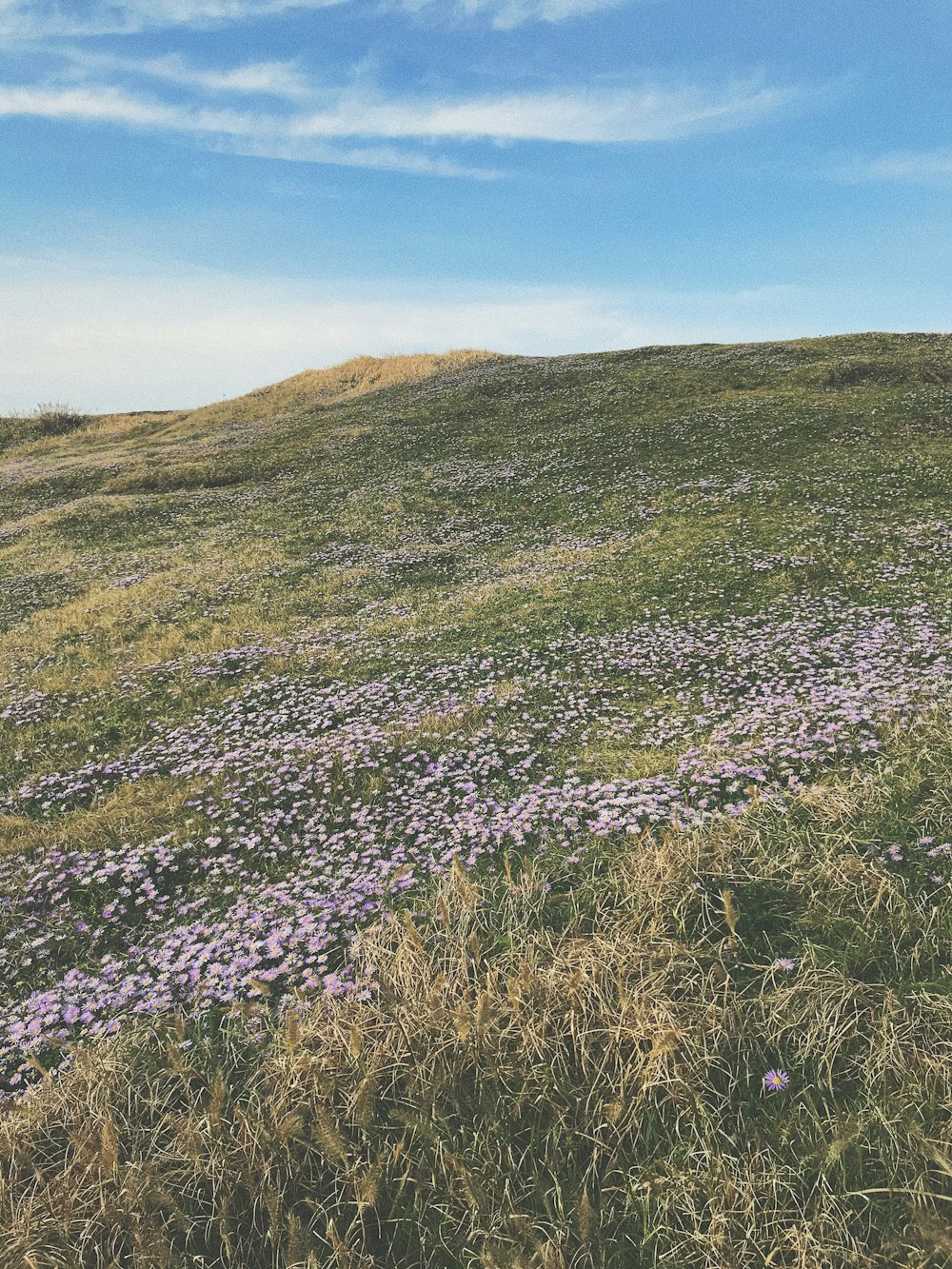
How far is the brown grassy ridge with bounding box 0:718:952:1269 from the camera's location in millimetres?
3779

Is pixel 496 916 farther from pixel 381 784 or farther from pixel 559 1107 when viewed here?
pixel 381 784

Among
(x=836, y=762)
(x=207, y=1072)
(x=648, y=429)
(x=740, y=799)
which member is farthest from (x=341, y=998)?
(x=648, y=429)

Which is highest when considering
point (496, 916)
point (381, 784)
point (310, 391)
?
point (310, 391)

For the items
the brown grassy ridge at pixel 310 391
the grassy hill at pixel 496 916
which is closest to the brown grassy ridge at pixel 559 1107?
the grassy hill at pixel 496 916

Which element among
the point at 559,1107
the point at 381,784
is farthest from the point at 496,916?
the point at 381,784

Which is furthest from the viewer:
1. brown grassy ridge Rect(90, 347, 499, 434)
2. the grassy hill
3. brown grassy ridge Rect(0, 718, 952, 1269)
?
brown grassy ridge Rect(90, 347, 499, 434)

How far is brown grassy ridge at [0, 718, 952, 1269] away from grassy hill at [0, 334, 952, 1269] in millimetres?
30

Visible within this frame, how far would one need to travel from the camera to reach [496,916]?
6238 millimetres

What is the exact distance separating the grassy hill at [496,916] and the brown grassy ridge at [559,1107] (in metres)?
0.03

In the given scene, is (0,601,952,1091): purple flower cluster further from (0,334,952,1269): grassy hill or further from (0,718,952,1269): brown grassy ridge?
(0,718,952,1269): brown grassy ridge

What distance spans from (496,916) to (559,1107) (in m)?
1.85

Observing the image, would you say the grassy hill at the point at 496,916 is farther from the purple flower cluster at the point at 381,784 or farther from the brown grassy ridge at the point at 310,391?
the brown grassy ridge at the point at 310,391

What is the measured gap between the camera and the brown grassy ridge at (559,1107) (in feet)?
12.4

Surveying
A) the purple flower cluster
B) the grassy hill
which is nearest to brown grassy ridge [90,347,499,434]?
the grassy hill
